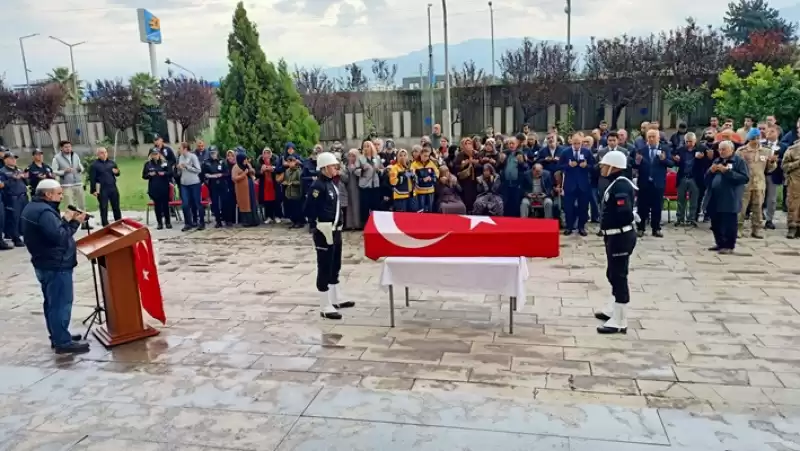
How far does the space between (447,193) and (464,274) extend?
17.3 ft

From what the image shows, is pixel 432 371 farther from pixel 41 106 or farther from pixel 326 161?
pixel 41 106

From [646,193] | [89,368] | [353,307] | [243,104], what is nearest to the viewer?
[89,368]

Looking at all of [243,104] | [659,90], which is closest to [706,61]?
[659,90]

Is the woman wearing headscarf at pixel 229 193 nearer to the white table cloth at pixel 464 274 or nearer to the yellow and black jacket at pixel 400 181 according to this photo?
the yellow and black jacket at pixel 400 181

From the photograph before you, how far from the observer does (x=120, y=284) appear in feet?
21.3

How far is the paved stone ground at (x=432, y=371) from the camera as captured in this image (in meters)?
4.32

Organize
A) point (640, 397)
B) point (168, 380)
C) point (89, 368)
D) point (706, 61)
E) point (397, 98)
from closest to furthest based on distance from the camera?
point (640, 397) → point (168, 380) → point (89, 368) → point (706, 61) → point (397, 98)

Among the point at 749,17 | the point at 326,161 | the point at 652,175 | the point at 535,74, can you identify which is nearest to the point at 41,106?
the point at 535,74

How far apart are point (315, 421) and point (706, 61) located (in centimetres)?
2725

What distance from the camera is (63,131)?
114 feet

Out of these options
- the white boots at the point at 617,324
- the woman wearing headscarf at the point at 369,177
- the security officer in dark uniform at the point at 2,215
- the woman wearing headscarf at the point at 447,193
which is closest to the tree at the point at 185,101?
the security officer in dark uniform at the point at 2,215

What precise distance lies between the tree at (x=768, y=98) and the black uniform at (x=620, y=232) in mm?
11696

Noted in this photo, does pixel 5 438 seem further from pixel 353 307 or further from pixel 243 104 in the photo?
pixel 243 104

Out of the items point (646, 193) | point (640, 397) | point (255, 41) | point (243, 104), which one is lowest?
point (640, 397)
